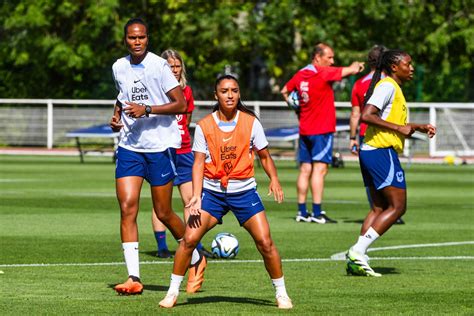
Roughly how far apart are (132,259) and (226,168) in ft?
4.38

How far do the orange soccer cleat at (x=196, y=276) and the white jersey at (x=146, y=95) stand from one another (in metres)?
0.99

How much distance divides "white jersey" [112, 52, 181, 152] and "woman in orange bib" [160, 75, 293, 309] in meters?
1.04

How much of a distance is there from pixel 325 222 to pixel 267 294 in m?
7.71

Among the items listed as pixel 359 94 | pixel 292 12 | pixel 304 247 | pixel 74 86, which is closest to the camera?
pixel 304 247

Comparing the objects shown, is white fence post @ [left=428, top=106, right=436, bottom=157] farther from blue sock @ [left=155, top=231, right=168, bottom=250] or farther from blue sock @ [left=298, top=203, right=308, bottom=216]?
blue sock @ [left=155, top=231, right=168, bottom=250]

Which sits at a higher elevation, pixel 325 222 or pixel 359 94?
pixel 359 94

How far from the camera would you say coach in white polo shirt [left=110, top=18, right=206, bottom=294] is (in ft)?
34.3

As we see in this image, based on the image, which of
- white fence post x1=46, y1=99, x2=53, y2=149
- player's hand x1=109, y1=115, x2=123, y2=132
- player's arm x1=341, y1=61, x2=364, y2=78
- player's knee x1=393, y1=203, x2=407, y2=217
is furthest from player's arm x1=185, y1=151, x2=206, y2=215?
white fence post x1=46, y1=99, x2=53, y2=149

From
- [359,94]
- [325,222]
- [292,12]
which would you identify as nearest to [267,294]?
[359,94]

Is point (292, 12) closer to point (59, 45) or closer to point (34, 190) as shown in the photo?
point (59, 45)

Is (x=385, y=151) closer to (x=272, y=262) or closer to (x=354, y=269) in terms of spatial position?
(x=354, y=269)

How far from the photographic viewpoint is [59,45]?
4500 cm

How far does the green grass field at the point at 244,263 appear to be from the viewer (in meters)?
9.62

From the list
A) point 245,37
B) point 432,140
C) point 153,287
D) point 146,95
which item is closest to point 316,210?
point 153,287
